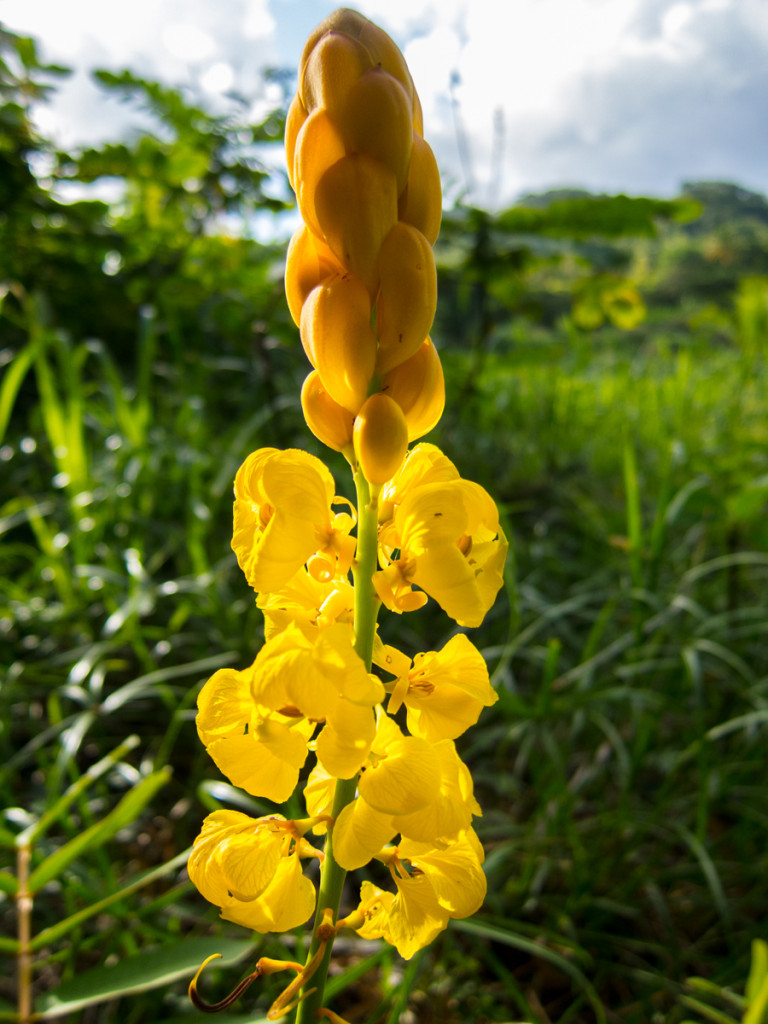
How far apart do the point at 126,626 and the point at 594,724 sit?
1.47 meters

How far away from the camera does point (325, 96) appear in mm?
615

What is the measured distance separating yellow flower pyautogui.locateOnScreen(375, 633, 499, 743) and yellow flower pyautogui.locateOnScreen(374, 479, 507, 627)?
0.16 ft

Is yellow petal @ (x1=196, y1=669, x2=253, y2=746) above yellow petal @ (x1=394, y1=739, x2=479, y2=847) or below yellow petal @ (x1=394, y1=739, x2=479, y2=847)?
above

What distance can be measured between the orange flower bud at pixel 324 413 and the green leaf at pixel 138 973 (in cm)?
69

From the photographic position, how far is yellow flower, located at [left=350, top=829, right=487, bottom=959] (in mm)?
654

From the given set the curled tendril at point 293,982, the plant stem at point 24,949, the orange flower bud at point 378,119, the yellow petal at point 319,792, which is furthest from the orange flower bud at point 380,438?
the plant stem at point 24,949

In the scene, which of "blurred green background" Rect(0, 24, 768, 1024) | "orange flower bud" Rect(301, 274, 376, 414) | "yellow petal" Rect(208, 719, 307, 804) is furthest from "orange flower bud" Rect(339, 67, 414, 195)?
"blurred green background" Rect(0, 24, 768, 1024)

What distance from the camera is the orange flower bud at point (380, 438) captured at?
616 mm

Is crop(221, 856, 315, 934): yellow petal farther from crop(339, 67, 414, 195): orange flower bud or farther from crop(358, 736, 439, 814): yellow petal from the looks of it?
crop(339, 67, 414, 195): orange flower bud

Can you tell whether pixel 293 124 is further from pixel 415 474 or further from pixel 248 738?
pixel 248 738

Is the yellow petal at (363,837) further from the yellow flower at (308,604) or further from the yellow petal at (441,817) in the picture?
the yellow flower at (308,604)

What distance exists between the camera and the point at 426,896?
67 centimetres

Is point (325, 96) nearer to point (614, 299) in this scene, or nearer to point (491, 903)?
point (491, 903)

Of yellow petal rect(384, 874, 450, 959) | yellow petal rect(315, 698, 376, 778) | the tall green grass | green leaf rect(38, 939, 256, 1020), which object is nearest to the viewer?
yellow petal rect(315, 698, 376, 778)
